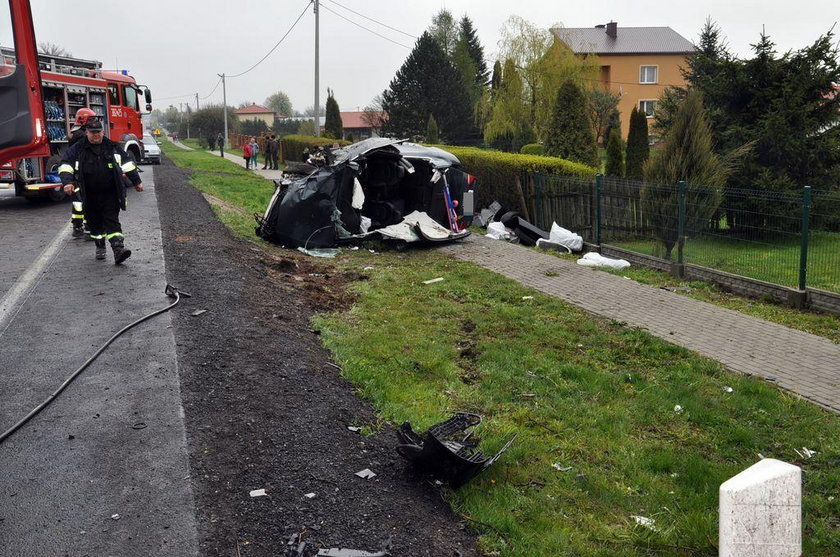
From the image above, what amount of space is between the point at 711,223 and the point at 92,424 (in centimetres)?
924

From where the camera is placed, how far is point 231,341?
260 inches

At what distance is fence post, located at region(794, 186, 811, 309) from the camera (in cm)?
939

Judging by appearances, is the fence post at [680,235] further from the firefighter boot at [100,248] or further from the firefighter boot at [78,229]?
the firefighter boot at [78,229]

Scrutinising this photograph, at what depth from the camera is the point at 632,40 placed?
226ft

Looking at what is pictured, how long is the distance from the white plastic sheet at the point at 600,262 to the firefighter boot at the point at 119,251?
23.1 ft

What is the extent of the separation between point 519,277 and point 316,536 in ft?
Answer: 27.5

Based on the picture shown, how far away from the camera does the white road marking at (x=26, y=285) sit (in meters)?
7.41

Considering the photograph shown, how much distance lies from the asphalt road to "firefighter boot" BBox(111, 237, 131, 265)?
449 mm

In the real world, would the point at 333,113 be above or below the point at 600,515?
above

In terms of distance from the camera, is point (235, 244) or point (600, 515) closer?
point (600, 515)

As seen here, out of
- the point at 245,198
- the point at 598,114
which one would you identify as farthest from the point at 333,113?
the point at 245,198

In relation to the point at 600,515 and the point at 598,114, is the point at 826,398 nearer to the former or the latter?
the point at 600,515

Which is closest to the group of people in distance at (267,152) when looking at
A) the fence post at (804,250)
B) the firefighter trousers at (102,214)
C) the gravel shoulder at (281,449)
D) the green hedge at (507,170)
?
the green hedge at (507,170)

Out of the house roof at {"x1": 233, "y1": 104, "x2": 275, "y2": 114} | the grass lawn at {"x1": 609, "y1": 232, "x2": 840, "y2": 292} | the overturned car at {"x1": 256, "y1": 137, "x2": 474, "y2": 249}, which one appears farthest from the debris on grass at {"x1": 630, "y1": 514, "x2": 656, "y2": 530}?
the house roof at {"x1": 233, "y1": 104, "x2": 275, "y2": 114}
